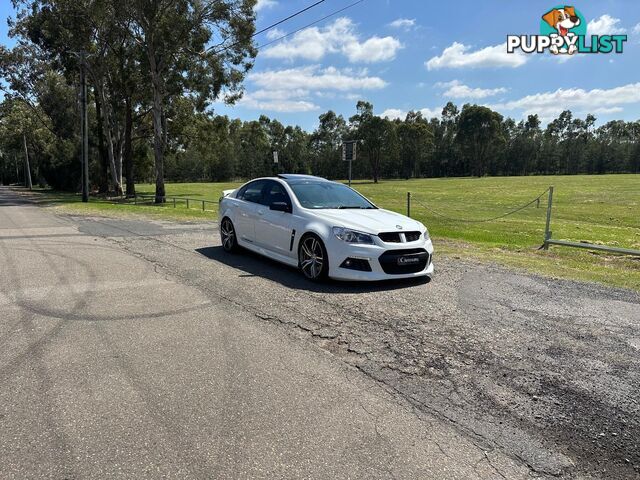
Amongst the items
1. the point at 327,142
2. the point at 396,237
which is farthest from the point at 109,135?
the point at 327,142

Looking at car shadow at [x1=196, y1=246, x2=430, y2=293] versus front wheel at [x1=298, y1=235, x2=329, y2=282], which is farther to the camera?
front wheel at [x1=298, y1=235, x2=329, y2=282]

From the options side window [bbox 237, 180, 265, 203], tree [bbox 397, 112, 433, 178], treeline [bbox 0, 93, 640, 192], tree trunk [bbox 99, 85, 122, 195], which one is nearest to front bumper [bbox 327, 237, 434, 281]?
side window [bbox 237, 180, 265, 203]

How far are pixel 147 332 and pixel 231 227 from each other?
188 inches

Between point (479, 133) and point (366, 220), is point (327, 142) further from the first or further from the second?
point (366, 220)

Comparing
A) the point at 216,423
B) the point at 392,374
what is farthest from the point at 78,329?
the point at 392,374

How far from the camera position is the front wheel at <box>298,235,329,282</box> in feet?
22.2

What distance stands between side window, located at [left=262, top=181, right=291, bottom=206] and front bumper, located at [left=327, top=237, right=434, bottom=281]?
1.64 metres

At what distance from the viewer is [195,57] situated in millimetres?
29656

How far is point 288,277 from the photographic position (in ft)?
23.9

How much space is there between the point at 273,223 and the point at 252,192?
1.35 metres

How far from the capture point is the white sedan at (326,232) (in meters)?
6.56

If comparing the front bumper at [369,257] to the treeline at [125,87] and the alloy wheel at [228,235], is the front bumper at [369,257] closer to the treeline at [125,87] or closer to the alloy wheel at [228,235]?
the alloy wheel at [228,235]

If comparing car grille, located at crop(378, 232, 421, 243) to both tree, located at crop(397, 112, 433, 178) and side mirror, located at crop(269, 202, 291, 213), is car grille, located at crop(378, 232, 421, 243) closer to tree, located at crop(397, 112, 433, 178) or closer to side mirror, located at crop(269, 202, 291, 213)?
side mirror, located at crop(269, 202, 291, 213)

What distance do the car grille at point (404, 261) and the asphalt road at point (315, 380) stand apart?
25 cm
